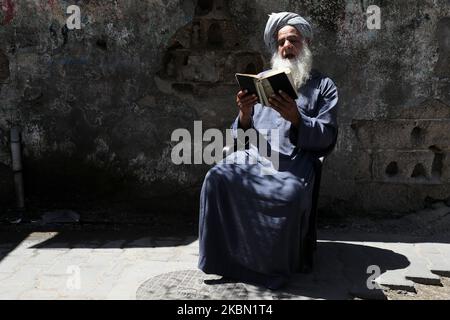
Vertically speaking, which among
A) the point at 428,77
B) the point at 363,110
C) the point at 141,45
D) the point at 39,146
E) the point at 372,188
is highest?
the point at 141,45

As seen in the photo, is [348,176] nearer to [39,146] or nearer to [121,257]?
[121,257]

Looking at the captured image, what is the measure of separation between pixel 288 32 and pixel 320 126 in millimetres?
744

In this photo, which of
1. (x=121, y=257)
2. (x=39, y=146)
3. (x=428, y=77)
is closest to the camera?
(x=121, y=257)

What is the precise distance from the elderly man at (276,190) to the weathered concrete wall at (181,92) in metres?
1.12

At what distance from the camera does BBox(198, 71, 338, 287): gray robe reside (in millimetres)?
3229

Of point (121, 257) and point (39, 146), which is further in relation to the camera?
point (39, 146)

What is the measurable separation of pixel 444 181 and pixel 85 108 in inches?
136

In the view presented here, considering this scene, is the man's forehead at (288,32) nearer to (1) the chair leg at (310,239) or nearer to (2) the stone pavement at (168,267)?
(1) the chair leg at (310,239)

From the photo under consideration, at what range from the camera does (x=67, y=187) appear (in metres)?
4.97

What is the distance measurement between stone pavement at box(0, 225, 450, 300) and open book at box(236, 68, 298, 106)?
1.25m

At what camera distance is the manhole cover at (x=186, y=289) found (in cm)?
315

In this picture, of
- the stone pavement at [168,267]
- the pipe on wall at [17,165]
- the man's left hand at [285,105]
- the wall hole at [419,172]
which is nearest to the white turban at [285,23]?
the man's left hand at [285,105]

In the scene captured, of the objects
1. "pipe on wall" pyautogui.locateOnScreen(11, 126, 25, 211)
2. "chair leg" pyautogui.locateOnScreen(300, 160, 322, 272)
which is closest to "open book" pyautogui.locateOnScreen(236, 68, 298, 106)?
"chair leg" pyautogui.locateOnScreen(300, 160, 322, 272)

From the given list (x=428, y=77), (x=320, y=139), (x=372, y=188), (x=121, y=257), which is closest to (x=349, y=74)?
(x=428, y=77)
